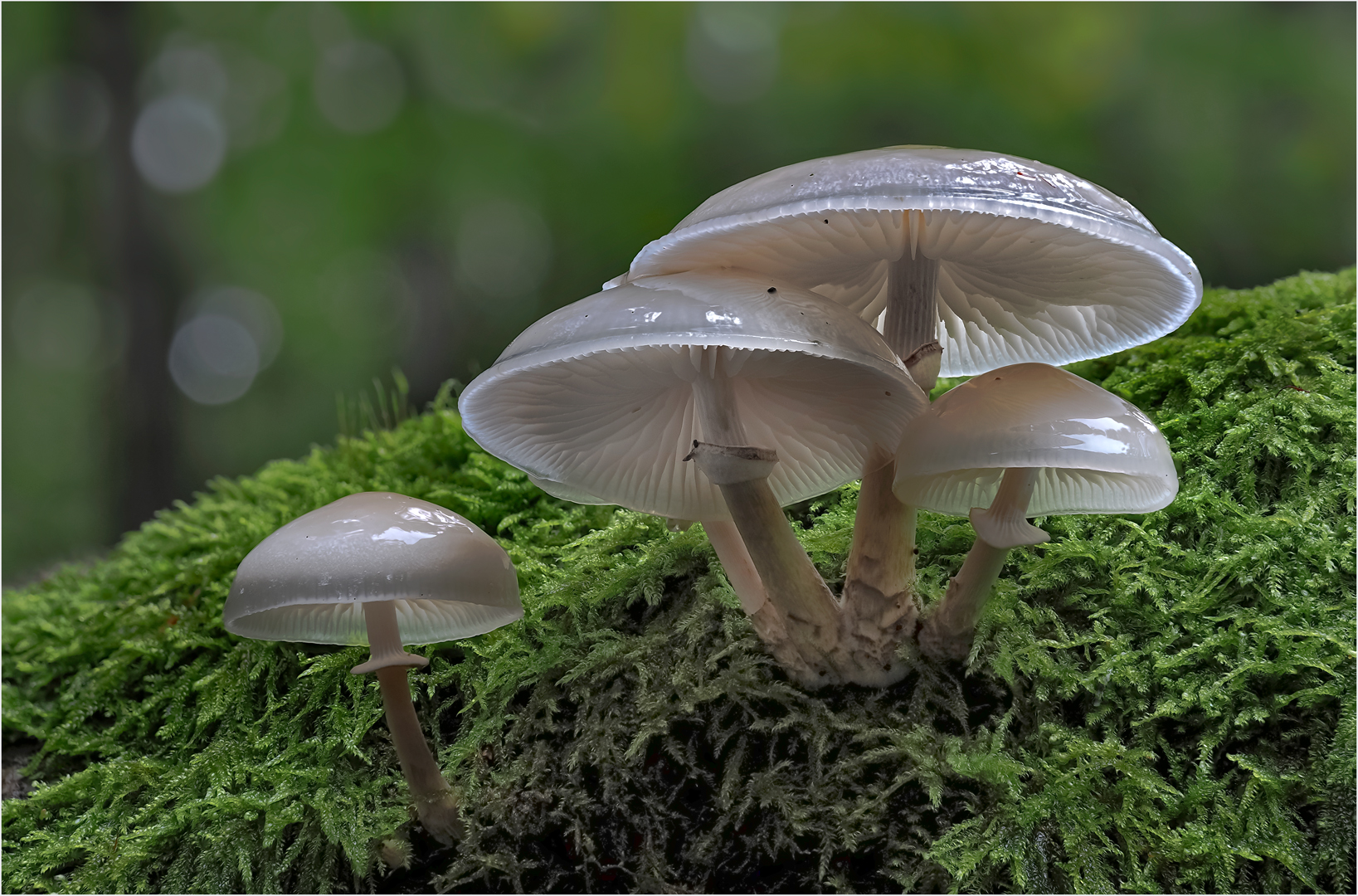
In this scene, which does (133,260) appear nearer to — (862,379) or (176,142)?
(176,142)

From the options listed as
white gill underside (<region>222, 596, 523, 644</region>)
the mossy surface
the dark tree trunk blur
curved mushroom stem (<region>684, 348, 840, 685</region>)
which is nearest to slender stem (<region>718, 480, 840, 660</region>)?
curved mushroom stem (<region>684, 348, 840, 685</region>)

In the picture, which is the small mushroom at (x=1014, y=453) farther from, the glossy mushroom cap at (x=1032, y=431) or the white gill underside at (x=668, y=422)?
the white gill underside at (x=668, y=422)

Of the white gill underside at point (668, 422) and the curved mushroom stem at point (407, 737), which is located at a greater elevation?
the white gill underside at point (668, 422)

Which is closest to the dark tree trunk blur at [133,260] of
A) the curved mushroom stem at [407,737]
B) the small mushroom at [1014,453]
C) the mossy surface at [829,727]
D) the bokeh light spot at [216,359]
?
the bokeh light spot at [216,359]

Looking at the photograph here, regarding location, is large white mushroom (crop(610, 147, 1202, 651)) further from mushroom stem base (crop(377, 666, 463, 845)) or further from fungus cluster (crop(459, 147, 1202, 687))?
mushroom stem base (crop(377, 666, 463, 845))

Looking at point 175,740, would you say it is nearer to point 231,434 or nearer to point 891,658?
point 891,658

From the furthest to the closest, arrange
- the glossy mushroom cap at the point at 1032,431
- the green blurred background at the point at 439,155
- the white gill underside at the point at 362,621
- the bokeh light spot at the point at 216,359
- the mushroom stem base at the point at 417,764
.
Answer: the bokeh light spot at the point at 216,359, the green blurred background at the point at 439,155, the white gill underside at the point at 362,621, the mushroom stem base at the point at 417,764, the glossy mushroom cap at the point at 1032,431
